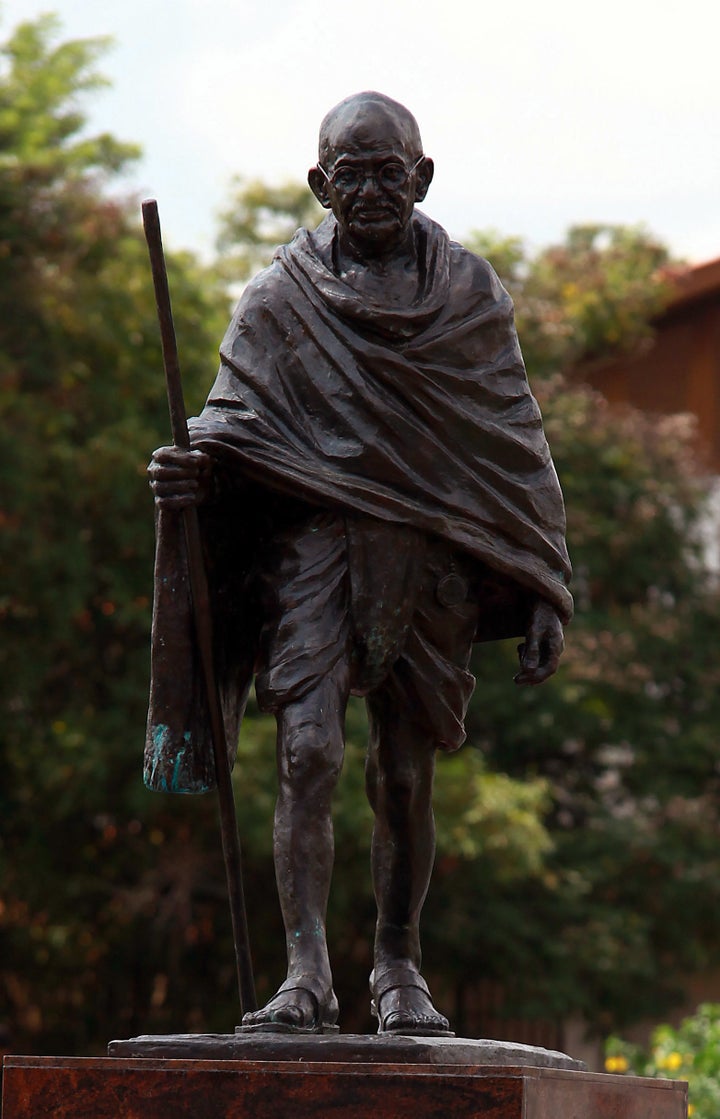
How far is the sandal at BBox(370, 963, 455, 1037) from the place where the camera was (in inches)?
211

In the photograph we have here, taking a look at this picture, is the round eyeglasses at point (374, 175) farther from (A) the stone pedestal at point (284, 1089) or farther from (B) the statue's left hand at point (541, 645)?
(A) the stone pedestal at point (284, 1089)

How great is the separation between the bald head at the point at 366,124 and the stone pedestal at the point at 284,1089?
2.21 m

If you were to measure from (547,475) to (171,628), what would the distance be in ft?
3.51

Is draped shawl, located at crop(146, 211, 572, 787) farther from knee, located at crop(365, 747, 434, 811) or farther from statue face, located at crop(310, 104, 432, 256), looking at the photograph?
knee, located at crop(365, 747, 434, 811)

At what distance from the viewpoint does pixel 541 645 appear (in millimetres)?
5773

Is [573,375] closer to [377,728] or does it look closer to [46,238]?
[46,238]

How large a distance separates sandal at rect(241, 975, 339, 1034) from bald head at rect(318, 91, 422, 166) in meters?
2.05

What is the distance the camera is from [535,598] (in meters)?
5.82

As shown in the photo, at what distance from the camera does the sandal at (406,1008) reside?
211 inches

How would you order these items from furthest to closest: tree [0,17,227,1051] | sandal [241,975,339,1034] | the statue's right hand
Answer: tree [0,17,227,1051], the statue's right hand, sandal [241,975,339,1034]

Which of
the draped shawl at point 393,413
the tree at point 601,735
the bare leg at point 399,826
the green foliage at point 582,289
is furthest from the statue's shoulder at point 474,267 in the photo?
the green foliage at point 582,289

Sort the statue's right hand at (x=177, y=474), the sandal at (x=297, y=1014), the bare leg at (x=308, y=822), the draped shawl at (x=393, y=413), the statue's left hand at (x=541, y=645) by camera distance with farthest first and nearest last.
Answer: the statue's left hand at (x=541, y=645) < the draped shawl at (x=393, y=413) < the statue's right hand at (x=177, y=474) < the bare leg at (x=308, y=822) < the sandal at (x=297, y=1014)

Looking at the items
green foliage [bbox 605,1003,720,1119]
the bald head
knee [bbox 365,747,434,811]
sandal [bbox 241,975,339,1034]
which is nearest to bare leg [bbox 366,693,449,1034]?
knee [bbox 365,747,434,811]

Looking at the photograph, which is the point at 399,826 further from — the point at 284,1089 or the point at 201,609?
the point at 284,1089
